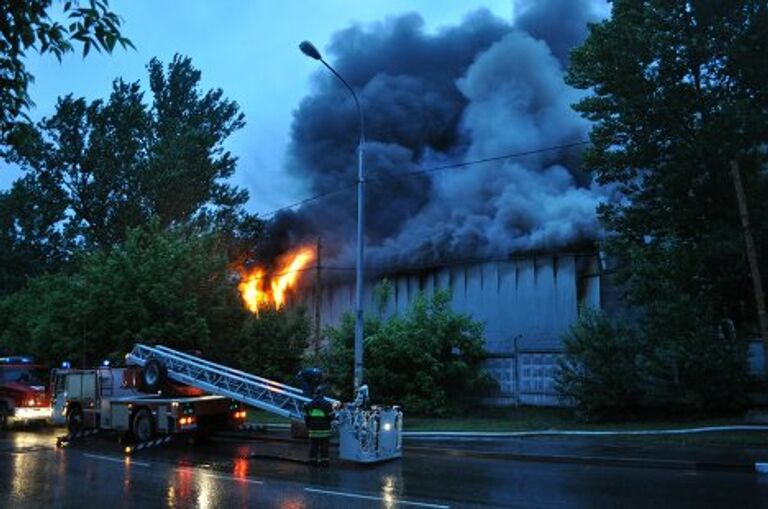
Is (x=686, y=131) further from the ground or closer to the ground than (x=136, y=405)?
further from the ground

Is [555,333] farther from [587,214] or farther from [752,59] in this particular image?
[752,59]

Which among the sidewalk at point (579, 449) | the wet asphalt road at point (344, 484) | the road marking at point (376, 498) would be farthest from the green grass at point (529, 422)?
the road marking at point (376, 498)

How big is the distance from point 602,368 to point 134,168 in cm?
3033

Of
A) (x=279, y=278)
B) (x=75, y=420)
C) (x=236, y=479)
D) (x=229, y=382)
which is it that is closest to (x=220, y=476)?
(x=236, y=479)

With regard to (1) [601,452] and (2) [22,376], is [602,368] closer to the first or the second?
(1) [601,452]

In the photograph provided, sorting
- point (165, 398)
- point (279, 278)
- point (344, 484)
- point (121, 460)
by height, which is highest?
point (279, 278)

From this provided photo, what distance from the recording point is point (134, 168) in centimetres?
4184

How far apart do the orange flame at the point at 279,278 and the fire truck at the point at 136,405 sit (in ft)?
53.6

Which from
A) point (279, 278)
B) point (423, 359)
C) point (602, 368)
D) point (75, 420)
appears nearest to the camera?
point (602, 368)

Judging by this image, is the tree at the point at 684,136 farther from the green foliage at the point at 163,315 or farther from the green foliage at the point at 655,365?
the green foliage at the point at 163,315

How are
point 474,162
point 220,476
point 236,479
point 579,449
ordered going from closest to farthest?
point 236,479 < point 220,476 < point 579,449 < point 474,162

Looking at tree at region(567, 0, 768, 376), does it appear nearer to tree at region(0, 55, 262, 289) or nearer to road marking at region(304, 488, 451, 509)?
road marking at region(304, 488, 451, 509)

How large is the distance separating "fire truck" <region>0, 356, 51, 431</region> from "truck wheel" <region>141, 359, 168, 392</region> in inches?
196

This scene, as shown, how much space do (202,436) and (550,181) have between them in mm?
19136
